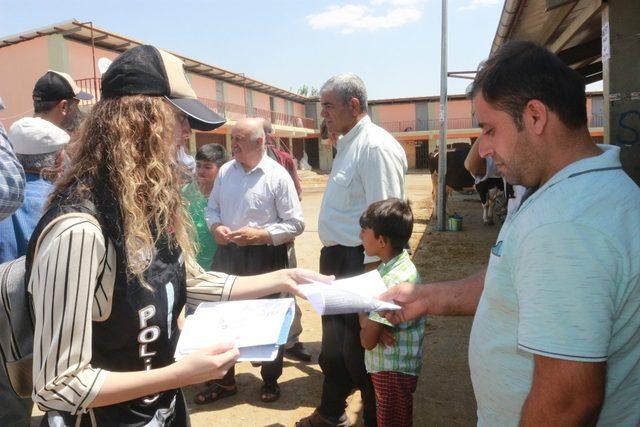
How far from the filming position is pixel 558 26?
14.4 feet

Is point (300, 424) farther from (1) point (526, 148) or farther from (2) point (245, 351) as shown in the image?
(1) point (526, 148)

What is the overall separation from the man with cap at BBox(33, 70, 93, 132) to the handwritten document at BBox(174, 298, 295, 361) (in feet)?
8.45

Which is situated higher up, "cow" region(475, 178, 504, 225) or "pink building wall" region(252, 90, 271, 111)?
"pink building wall" region(252, 90, 271, 111)

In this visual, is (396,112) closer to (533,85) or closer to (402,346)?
(402,346)

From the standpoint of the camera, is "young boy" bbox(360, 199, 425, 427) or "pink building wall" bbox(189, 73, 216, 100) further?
"pink building wall" bbox(189, 73, 216, 100)

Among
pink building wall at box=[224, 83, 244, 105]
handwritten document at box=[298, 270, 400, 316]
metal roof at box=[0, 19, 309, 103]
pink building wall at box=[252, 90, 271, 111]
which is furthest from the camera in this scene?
pink building wall at box=[252, 90, 271, 111]

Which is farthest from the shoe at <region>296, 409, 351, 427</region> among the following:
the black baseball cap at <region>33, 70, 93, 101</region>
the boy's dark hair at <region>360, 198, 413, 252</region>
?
the black baseball cap at <region>33, 70, 93, 101</region>

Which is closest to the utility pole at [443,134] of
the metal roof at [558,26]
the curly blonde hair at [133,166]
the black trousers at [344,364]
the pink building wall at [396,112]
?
the metal roof at [558,26]

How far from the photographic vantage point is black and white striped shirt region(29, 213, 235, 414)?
1.13 metres

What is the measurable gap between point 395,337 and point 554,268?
1.50 metres

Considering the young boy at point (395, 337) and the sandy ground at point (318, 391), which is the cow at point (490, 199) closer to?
the sandy ground at point (318, 391)

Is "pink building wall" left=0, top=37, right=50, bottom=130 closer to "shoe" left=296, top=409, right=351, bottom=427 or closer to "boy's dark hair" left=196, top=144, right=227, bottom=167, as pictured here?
"boy's dark hair" left=196, top=144, right=227, bottom=167

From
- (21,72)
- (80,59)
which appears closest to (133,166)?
(80,59)

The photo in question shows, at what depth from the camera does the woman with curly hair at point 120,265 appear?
1146mm
